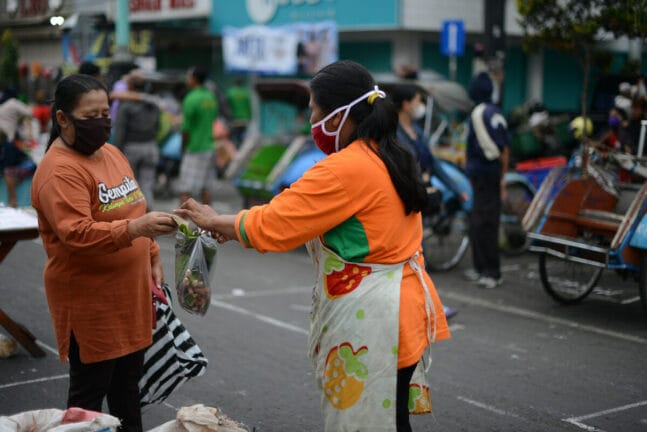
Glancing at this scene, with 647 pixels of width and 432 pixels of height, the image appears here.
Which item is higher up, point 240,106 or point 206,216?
point 206,216

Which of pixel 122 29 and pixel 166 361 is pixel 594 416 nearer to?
pixel 166 361

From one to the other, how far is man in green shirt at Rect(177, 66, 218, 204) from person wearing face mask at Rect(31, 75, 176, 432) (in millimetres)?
8475

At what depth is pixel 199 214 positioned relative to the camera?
11.4 ft

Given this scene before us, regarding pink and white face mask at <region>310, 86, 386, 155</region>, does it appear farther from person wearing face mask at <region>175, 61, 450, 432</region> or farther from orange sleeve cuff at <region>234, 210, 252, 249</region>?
orange sleeve cuff at <region>234, 210, 252, 249</region>

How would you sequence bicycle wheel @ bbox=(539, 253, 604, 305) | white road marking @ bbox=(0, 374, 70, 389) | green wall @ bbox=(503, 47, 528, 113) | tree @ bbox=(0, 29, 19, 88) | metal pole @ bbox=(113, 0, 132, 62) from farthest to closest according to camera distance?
1. tree @ bbox=(0, 29, 19, 88)
2. green wall @ bbox=(503, 47, 528, 113)
3. metal pole @ bbox=(113, 0, 132, 62)
4. bicycle wheel @ bbox=(539, 253, 604, 305)
5. white road marking @ bbox=(0, 374, 70, 389)

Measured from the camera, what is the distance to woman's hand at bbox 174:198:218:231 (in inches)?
135

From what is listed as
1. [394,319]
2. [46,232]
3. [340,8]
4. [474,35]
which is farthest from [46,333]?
[474,35]

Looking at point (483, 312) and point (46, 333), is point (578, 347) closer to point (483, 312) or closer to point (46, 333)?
point (483, 312)

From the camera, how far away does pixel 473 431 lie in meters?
5.23

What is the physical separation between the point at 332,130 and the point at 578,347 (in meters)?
4.34

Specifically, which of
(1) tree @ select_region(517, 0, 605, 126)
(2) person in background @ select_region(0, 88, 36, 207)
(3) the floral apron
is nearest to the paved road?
(3) the floral apron

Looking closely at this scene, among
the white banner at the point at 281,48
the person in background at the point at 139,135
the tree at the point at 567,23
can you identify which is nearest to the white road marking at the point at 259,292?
the person in background at the point at 139,135

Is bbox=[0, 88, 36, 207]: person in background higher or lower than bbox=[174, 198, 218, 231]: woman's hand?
lower

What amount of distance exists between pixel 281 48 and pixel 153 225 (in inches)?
717
